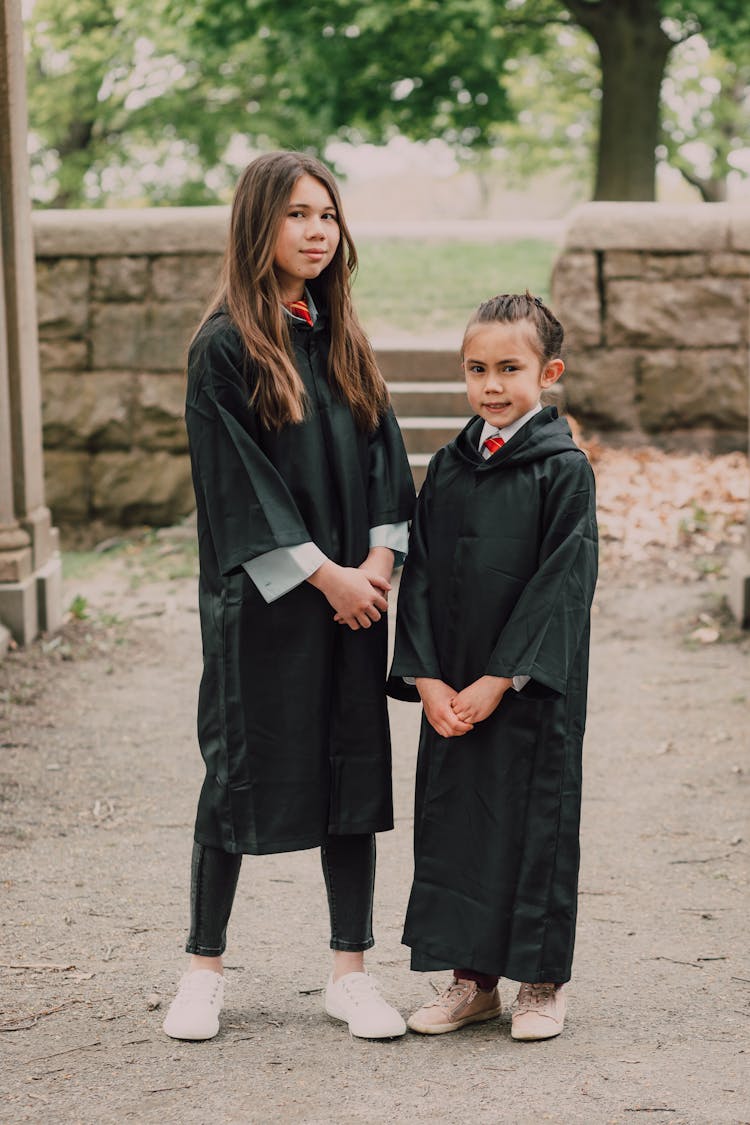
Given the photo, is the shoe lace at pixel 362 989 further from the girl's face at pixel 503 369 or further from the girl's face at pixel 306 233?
the girl's face at pixel 306 233

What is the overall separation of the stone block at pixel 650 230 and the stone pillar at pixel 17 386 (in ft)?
11.6

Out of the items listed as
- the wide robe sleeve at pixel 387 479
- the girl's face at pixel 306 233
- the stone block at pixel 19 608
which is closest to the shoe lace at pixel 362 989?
the wide robe sleeve at pixel 387 479

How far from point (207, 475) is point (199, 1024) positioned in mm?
1097

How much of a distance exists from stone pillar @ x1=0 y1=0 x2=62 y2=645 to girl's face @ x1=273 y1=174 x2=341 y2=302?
11.3ft

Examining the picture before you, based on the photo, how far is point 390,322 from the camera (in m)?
9.52

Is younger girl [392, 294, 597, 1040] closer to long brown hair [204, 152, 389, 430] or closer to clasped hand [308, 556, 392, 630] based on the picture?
clasped hand [308, 556, 392, 630]

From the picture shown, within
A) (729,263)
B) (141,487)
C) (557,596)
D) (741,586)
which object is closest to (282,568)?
(557,596)

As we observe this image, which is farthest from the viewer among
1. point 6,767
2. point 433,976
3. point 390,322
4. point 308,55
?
point 308,55

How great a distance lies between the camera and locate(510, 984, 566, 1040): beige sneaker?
2777 millimetres

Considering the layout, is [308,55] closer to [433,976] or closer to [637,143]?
[637,143]

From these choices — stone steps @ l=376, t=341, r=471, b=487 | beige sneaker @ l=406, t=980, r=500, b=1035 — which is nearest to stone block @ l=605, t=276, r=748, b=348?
stone steps @ l=376, t=341, r=471, b=487

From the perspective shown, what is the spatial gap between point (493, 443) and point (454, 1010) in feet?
3.80

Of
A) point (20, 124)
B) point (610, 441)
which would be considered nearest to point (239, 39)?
point (610, 441)

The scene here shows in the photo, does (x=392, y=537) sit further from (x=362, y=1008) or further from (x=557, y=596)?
(x=362, y=1008)
